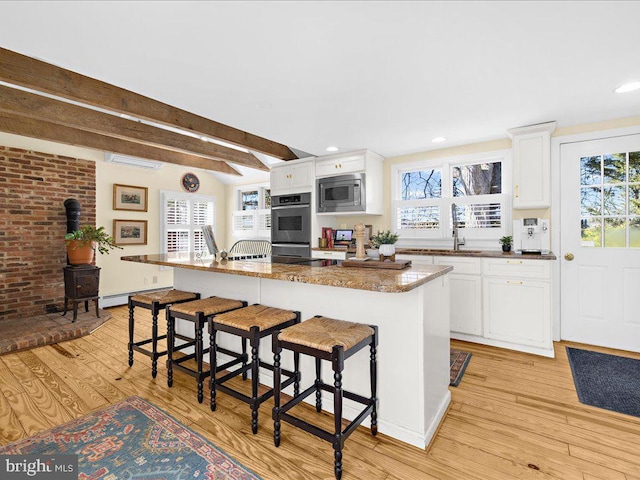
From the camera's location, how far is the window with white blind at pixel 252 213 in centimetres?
639

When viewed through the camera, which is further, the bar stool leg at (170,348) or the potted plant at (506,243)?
the potted plant at (506,243)

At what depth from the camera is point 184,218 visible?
6129 millimetres

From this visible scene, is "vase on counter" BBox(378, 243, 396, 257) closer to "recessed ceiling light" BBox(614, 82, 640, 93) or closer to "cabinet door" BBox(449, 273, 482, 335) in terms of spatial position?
"cabinet door" BBox(449, 273, 482, 335)

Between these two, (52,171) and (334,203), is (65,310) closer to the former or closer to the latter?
(52,171)

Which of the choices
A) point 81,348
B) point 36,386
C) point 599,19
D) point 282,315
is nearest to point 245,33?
point 282,315

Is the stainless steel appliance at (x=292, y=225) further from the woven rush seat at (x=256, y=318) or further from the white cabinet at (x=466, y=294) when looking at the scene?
the woven rush seat at (x=256, y=318)

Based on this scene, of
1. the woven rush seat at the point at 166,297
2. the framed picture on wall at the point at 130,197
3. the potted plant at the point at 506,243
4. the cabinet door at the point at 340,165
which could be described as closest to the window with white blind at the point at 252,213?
the framed picture on wall at the point at 130,197

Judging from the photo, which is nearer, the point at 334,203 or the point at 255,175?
the point at 334,203

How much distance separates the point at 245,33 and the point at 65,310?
429cm

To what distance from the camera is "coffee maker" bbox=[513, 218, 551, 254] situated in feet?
11.0

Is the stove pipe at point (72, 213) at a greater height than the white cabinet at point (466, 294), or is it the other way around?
the stove pipe at point (72, 213)

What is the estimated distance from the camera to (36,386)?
246cm

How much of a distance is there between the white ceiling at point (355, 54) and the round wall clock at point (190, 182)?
3.38 m

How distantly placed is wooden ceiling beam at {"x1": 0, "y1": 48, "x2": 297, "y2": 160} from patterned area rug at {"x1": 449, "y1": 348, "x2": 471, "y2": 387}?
3.34 metres
